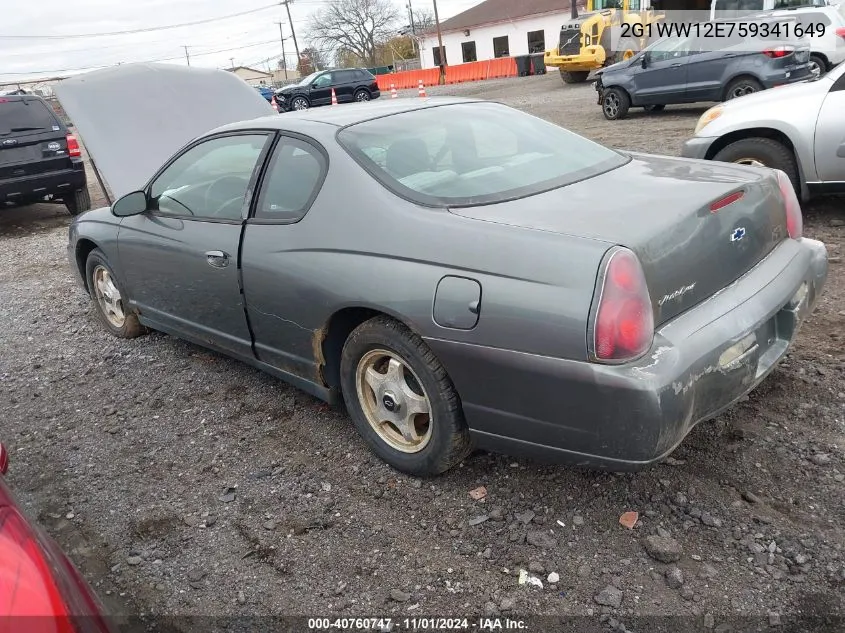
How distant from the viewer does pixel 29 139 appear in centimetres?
923

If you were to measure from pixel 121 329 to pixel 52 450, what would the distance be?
1.47 meters

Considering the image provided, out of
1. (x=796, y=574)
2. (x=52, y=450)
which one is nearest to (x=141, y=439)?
(x=52, y=450)

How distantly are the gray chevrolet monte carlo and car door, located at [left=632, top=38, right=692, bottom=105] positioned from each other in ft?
32.5

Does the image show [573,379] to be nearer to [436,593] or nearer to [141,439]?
[436,593]

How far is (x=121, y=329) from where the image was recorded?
4.96m

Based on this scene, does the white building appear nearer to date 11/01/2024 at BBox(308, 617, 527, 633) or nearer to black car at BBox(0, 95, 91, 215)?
black car at BBox(0, 95, 91, 215)

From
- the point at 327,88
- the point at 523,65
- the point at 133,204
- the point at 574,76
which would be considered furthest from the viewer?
the point at 523,65

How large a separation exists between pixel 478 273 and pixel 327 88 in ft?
89.8

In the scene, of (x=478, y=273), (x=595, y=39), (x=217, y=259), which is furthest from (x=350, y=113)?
(x=595, y=39)

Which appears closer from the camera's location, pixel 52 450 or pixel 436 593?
pixel 436 593

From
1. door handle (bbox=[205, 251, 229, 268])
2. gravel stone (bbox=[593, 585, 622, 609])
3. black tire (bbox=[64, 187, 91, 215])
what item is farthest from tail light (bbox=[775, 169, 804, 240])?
black tire (bbox=[64, 187, 91, 215])

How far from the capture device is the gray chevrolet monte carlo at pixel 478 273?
229 centimetres

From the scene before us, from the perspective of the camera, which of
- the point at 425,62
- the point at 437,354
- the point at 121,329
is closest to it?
the point at 437,354

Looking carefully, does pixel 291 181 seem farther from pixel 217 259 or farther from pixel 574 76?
pixel 574 76
